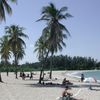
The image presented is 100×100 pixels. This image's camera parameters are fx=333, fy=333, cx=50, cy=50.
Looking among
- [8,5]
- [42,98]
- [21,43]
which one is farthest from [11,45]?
[42,98]

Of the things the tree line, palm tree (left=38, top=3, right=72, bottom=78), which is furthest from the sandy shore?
the tree line

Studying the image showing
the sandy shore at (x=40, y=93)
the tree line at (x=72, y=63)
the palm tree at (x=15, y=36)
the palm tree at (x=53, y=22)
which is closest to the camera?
the sandy shore at (x=40, y=93)

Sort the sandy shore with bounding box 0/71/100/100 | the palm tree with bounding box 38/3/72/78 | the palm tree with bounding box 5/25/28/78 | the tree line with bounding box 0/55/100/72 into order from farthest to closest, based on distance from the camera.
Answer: the tree line with bounding box 0/55/100/72 < the palm tree with bounding box 5/25/28/78 < the palm tree with bounding box 38/3/72/78 < the sandy shore with bounding box 0/71/100/100

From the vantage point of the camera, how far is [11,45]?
1855 inches

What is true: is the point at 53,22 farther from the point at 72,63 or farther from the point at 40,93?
the point at 72,63

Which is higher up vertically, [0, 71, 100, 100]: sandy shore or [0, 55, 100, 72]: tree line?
[0, 55, 100, 72]: tree line

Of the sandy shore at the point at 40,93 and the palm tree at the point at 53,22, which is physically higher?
the palm tree at the point at 53,22

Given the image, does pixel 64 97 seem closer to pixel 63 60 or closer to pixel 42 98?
pixel 42 98

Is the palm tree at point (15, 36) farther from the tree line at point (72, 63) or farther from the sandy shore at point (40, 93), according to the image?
the tree line at point (72, 63)

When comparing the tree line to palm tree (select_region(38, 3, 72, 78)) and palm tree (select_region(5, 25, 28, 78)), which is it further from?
palm tree (select_region(38, 3, 72, 78))

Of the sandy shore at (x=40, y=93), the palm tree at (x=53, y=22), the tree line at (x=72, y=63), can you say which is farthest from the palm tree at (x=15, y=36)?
the tree line at (x=72, y=63)

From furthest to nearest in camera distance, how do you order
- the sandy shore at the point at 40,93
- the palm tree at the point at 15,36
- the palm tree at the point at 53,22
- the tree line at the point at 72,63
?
the tree line at the point at 72,63
the palm tree at the point at 15,36
the palm tree at the point at 53,22
the sandy shore at the point at 40,93

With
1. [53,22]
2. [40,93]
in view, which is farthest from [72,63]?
[40,93]

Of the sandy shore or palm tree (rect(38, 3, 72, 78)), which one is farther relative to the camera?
palm tree (rect(38, 3, 72, 78))
